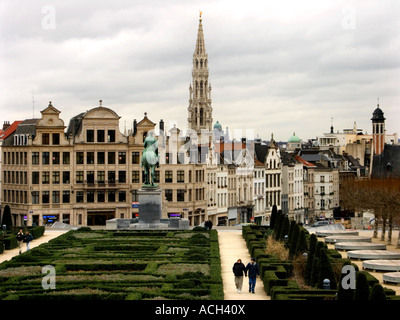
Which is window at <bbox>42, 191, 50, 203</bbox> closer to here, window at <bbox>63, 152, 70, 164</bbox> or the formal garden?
window at <bbox>63, 152, 70, 164</bbox>

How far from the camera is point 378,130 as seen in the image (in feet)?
424

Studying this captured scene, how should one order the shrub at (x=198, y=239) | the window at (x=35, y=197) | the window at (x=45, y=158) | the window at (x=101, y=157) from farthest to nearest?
the window at (x=101, y=157), the window at (x=45, y=158), the window at (x=35, y=197), the shrub at (x=198, y=239)

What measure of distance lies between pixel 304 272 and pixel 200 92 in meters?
97.3

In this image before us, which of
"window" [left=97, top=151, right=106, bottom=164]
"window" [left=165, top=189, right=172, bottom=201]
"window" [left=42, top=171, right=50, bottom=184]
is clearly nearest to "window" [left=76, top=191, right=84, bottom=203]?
"window" [left=42, top=171, right=50, bottom=184]

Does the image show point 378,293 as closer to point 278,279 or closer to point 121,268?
point 278,279

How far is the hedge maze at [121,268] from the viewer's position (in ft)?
117

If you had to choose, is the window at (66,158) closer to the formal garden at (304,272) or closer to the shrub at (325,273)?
the formal garden at (304,272)

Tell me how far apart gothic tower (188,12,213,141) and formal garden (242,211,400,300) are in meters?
81.2

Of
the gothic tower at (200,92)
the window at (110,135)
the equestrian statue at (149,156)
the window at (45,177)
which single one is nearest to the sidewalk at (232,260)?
the equestrian statue at (149,156)

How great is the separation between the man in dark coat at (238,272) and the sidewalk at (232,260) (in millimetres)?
326

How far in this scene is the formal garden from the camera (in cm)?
3012

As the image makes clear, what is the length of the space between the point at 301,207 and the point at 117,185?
130 ft
